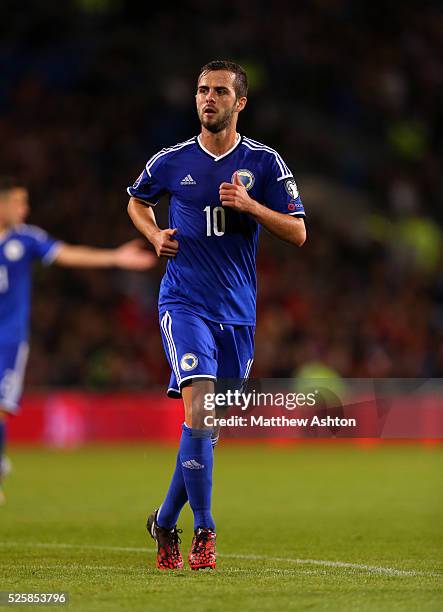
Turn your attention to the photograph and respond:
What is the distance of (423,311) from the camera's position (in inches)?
802

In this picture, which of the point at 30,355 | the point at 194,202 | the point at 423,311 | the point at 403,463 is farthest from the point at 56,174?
the point at 194,202

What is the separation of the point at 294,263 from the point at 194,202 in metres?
14.7

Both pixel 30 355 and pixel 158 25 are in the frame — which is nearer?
pixel 30 355

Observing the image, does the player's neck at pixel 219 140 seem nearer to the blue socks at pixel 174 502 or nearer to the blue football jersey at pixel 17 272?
the blue socks at pixel 174 502

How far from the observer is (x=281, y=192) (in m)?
6.09

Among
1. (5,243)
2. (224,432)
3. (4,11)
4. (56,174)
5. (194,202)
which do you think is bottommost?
(224,432)

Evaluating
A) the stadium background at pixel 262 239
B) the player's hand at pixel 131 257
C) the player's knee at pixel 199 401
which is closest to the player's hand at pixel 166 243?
the player's knee at pixel 199 401

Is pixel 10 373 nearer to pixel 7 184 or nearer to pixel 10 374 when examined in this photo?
pixel 10 374

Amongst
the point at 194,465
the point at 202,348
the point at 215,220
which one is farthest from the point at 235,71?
the point at 194,465

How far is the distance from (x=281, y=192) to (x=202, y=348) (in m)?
0.89

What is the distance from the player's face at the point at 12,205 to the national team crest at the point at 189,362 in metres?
4.36

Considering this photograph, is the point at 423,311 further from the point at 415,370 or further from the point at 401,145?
the point at 401,145

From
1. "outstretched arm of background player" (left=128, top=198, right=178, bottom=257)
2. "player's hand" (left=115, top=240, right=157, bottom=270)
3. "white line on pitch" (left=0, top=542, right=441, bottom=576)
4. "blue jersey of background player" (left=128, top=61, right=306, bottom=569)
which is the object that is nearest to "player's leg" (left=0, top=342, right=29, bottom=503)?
"player's hand" (left=115, top=240, right=157, bottom=270)

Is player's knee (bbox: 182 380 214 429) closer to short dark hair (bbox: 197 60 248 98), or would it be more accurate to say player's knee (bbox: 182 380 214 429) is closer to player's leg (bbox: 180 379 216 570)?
player's leg (bbox: 180 379 216 570)
